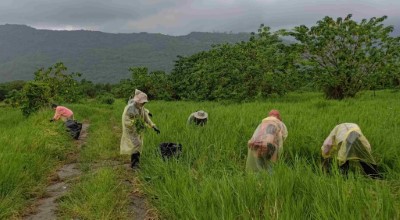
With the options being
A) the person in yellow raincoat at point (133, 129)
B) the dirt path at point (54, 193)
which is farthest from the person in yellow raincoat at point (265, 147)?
the dirt path at point (54, 193)

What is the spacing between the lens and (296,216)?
355 centimetres

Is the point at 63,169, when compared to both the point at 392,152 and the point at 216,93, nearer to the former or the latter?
the point at 392,152

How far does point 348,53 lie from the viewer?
19.0m

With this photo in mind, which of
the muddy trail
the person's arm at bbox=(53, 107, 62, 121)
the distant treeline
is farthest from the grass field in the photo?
the distant treeline

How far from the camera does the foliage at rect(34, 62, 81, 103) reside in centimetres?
2705

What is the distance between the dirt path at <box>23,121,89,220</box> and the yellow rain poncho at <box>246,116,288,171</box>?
3.05 metres

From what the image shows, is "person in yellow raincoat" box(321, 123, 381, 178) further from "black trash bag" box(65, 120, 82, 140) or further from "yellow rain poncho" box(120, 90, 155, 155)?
"black trash bag" box(65, 120, 82, 140)

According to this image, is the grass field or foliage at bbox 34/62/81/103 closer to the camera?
the grass field

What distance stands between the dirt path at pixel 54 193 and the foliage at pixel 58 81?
19682 mm

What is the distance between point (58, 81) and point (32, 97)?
43.8 ft

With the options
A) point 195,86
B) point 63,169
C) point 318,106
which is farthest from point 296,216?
point 195,86

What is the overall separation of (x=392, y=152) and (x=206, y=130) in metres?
3.89

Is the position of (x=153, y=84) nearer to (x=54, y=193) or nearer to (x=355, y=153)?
(x=54, y=193)

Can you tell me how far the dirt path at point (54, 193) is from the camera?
5.21 meters
